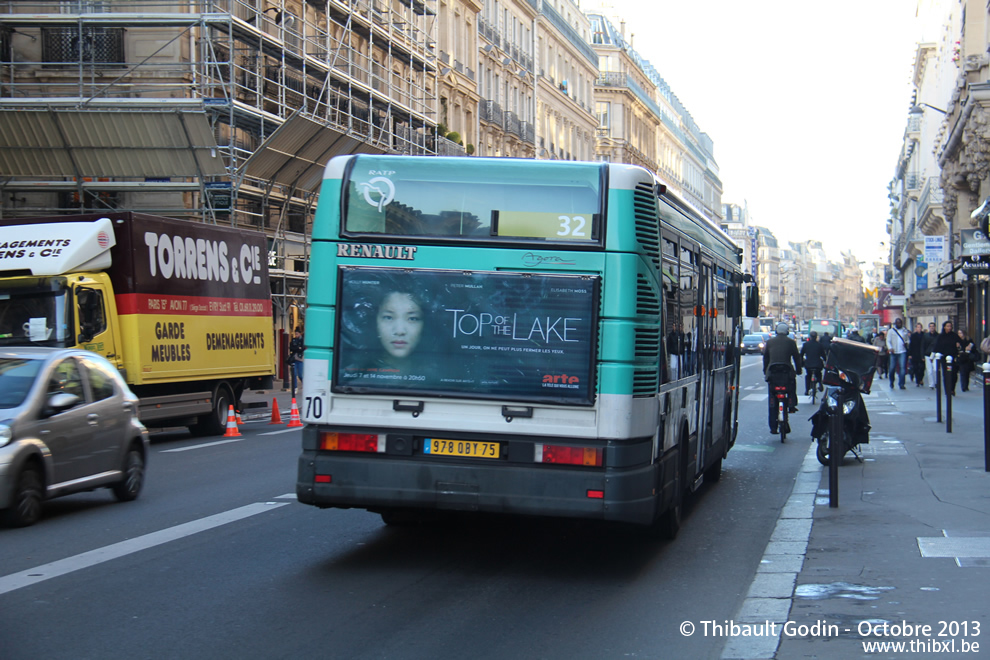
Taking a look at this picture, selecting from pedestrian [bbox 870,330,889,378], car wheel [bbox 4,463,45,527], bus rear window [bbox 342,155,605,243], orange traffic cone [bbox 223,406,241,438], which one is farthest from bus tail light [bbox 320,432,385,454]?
pedestrian [bbox 870,330,889,378]

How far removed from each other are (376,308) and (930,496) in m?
6.21

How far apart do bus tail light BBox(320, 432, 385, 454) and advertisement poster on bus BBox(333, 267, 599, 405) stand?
30 centimetres

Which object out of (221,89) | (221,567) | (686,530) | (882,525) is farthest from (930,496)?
(221,89)

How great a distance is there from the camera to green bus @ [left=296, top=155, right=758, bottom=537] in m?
7.36

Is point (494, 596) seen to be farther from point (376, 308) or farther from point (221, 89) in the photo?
point (221, 89)

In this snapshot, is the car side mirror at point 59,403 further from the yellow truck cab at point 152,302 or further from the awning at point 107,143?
the awning at point 107,143

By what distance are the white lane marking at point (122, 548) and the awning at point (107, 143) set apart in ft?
66.8

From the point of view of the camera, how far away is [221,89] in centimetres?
3231

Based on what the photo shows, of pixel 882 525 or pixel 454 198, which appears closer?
pixel 454 198

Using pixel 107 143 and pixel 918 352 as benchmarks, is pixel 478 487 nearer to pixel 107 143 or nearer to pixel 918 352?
pixel 107 143

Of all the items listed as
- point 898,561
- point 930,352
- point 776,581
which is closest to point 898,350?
point 930,352

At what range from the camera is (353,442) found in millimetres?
7715

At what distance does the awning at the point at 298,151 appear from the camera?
3144 cm

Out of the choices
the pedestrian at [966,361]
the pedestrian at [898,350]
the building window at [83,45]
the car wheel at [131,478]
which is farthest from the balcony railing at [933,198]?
the car wheel at [131,478]
